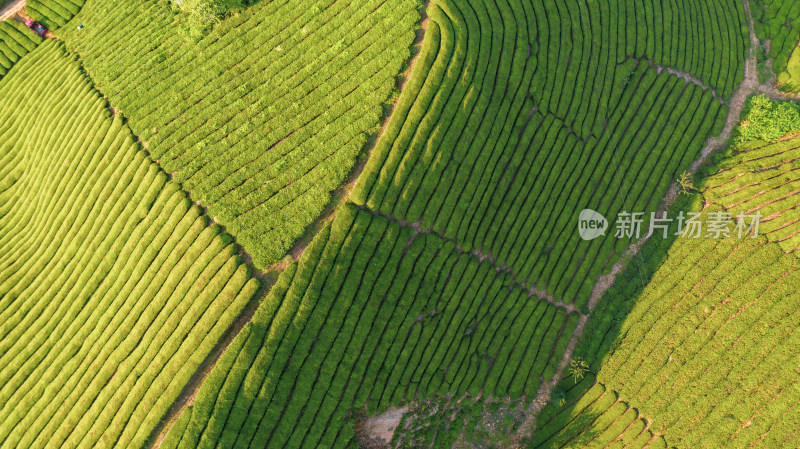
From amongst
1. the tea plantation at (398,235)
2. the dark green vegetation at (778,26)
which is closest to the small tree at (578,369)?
the tea plantation at (398,235)

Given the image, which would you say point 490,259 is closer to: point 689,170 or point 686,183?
point 686,183

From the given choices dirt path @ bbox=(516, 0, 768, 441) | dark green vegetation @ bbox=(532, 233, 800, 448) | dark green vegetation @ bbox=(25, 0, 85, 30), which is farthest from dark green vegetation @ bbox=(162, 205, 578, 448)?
dark green vegetation @ bbox=(25, 0, 85, 30)

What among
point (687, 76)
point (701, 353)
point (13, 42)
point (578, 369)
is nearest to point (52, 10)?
point (13, 42)

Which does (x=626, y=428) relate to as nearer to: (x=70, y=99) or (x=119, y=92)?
(x=119, y=92)

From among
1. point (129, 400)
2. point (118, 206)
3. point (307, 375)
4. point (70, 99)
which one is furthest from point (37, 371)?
point (70, 99)

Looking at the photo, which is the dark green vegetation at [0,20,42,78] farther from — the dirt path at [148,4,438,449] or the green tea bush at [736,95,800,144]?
the green tea bush at [736,95,800,144]

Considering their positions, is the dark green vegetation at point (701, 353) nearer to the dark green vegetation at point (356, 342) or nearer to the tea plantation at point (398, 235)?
the tea plantation at point (398, 235)
